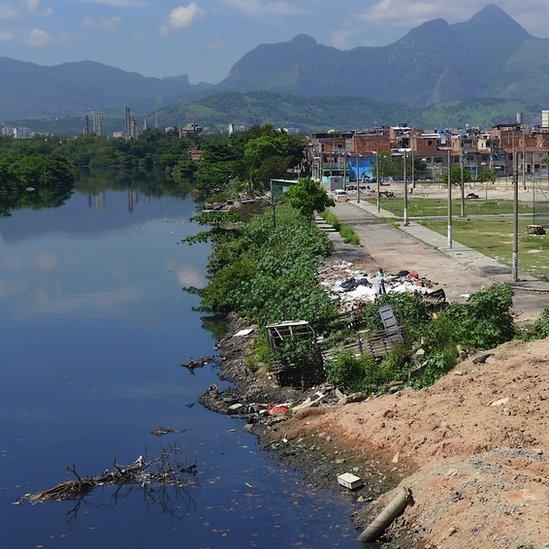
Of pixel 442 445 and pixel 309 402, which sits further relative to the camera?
pixel 309 402

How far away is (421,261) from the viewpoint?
1446 inches

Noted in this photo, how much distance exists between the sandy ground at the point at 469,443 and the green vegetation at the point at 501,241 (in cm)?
1430

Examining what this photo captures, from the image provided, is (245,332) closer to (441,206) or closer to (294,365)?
(294,365)

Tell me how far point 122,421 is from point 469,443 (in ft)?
27.8

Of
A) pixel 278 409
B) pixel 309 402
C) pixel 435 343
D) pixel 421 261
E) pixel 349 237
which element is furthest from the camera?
pixel 349 237

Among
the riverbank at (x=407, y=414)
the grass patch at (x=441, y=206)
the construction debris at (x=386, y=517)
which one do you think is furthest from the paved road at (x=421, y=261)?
→ the construction debris at (x=386, y=517)

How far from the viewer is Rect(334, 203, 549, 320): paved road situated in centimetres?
2781

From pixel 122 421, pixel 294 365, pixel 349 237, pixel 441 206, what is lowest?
pixel 122 421

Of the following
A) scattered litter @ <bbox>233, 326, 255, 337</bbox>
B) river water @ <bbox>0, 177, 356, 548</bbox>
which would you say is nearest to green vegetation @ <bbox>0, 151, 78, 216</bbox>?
river water @ <bbox>0, 177, 356, 548</bbox>

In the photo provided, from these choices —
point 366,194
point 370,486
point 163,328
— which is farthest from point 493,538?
point 366,194

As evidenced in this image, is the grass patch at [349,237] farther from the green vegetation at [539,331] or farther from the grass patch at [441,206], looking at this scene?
the green vegetation at [539,331]

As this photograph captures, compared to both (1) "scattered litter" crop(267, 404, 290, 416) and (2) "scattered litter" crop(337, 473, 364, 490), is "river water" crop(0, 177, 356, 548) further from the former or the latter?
(1) "scattered litter" crop(267, 404, 290, 416)

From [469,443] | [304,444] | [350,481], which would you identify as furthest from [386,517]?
[304,444]

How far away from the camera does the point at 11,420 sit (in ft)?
72.0
